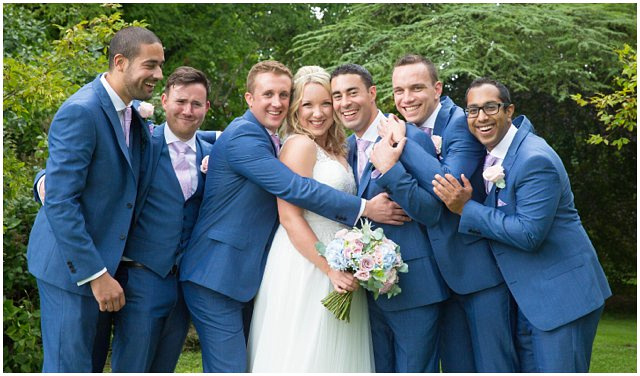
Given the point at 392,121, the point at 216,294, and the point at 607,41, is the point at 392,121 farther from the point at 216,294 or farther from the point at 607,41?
the point at 607,41

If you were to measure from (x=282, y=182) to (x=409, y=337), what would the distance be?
132cm

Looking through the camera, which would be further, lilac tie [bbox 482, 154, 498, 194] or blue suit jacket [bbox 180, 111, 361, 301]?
lilac tie [bbox 482, 154, 498, 194]

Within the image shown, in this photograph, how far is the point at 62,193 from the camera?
4.71m

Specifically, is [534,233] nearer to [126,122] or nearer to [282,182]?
[282,182]

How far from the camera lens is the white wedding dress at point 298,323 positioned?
17.5ft

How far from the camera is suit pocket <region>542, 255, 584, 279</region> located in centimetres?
522

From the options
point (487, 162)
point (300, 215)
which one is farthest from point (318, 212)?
point (487, 162)

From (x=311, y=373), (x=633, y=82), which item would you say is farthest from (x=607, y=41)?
(x=311, y=373)

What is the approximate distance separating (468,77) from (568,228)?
1057 cm

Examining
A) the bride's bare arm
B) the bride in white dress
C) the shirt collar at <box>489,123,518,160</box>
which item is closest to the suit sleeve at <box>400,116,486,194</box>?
the shirt collar at <box>489,123,518,160</box>

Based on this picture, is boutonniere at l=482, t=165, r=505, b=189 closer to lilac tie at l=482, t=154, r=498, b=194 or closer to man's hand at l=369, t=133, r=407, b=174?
lilac tie at l=482, t=154, r=498, b=194

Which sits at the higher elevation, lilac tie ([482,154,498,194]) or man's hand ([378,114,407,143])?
man's hand ([378,114,407,143])

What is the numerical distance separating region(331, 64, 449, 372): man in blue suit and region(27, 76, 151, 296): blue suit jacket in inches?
56.0

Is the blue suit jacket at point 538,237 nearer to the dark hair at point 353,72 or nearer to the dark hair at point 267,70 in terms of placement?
the dark hair at point 353,72
